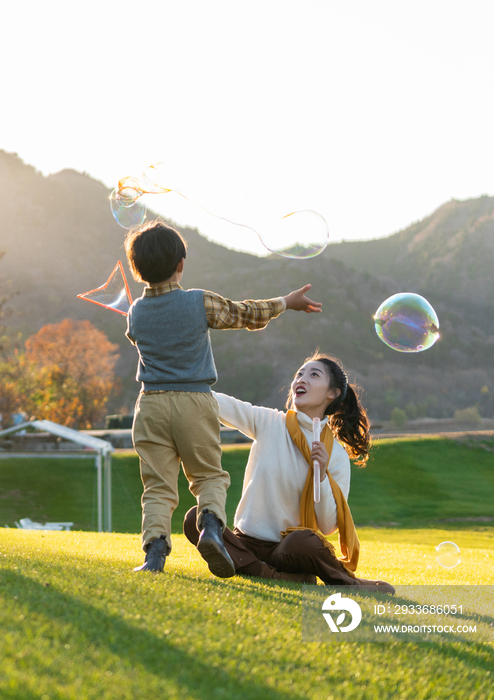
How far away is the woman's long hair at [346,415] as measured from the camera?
14.1 feet

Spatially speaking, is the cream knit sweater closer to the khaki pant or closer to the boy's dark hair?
the khaki pant

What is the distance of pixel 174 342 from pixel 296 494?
4.12 feet

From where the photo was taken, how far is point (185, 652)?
187 centimetres

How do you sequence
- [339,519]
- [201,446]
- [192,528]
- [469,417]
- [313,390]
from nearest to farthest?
[201,446]
[192,528]
[339,519]
[313,390]
[469,417]

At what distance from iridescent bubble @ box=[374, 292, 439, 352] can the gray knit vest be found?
11.9 ft

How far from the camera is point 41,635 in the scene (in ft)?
6.06

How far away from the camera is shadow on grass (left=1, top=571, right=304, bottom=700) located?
65.2 inches

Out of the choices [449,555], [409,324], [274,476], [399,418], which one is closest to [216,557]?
[274,476]

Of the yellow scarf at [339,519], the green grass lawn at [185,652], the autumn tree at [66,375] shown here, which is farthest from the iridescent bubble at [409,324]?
the autumn tree at [66,375]

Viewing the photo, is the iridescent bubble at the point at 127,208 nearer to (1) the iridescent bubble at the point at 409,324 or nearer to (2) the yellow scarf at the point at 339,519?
(1) the iridescent bubble at the point at 409,324

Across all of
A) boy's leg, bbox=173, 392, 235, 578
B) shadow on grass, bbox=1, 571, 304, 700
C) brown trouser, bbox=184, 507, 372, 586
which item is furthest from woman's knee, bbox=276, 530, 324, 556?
shadow on grass, bbox=1, 571, 304, 700

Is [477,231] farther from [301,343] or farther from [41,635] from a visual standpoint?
[41,635]

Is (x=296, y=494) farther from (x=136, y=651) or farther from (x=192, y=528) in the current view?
(x=136, y=651)

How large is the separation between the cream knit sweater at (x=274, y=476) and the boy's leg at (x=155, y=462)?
0.54 m
